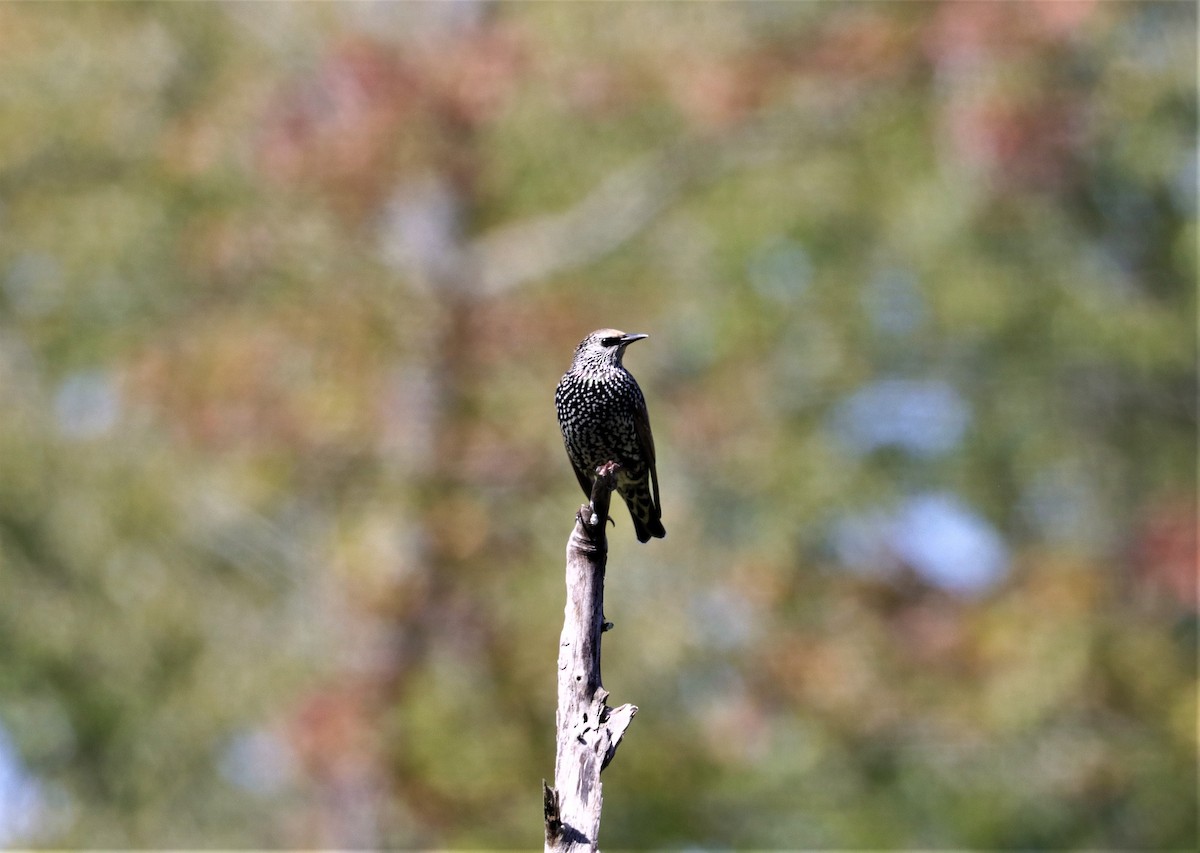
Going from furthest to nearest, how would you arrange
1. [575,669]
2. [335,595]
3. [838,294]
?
[838,294]
[335,595]
[575,669]

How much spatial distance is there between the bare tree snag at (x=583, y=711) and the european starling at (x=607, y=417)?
4.44 feet

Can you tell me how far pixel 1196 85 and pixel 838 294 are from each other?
113 inches

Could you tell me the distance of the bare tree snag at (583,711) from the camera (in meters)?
4.98

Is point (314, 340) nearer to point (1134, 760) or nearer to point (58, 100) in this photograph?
point (58, 100)

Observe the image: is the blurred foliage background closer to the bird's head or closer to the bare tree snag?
the bird's head

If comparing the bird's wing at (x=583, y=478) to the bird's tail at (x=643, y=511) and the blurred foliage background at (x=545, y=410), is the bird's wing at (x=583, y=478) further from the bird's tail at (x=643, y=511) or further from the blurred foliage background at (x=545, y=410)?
the blurred foliage background at (x=545, y=410)

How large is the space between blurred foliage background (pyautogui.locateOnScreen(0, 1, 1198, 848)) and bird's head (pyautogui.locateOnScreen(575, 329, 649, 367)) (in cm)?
404

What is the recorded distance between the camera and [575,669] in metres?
5.25

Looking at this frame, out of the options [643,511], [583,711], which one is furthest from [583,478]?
[583,711]

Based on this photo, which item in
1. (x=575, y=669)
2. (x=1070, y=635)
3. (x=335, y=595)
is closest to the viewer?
(x=575, y=669)

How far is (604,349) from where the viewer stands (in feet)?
23.4

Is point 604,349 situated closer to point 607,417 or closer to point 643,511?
point 607,417

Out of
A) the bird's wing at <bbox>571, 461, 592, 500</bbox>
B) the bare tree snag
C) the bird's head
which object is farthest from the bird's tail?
the bare tree snag

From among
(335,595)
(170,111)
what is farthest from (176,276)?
(335,595)
